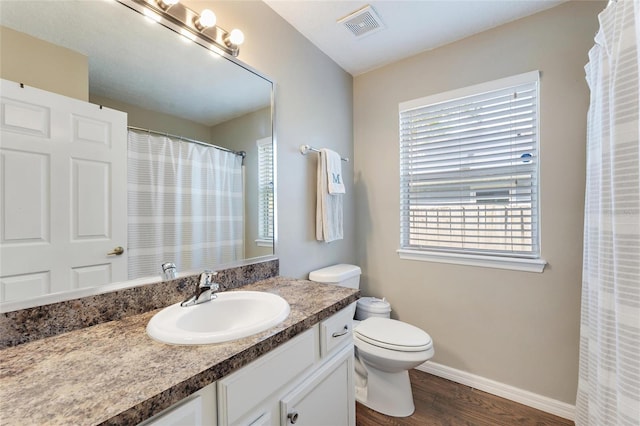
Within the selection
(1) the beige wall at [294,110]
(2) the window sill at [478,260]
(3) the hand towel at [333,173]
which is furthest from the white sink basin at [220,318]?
(2) the window sill at [478,260]

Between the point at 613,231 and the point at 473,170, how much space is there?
2.98 ft

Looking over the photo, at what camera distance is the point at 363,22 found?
1.65 meters

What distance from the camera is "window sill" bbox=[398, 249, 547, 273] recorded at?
160 centimetres

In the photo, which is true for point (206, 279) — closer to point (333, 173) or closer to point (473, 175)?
point (333, 173)

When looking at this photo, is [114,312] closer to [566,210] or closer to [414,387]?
[414,387]

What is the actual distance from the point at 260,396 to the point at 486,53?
88.0 inches

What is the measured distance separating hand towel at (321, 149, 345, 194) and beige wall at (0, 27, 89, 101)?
1.24 metres

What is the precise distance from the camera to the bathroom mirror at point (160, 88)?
0.82m

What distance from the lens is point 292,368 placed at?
0.87 m

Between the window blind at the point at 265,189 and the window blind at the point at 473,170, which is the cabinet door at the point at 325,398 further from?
the window blind at the point at 473,170

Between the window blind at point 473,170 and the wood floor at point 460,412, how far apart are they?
0.91 metres

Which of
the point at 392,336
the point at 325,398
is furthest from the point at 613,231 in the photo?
the point at 325,398

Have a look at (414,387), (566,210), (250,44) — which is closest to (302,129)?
(250,44)

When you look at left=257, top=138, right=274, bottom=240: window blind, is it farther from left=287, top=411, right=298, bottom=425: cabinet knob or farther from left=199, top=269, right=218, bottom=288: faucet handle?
left=287, top=411, right=298, bottom=425: cabinet knob
